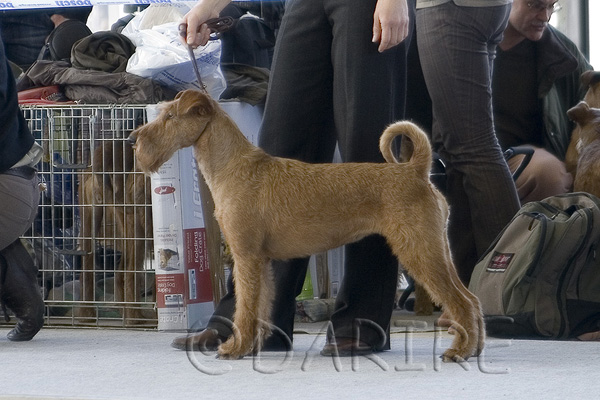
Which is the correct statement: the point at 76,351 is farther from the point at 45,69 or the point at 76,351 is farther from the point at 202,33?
the point at 45,69

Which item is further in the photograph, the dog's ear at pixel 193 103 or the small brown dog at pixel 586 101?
the small brown dog at pixel 586 101

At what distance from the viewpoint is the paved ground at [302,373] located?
2.21m

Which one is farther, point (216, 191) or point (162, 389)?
point (216, 191)

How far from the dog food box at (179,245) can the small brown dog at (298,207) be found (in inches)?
36.4

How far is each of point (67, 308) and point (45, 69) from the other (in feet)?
3.34

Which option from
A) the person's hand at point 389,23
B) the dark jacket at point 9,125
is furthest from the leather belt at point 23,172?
the person's hand at point 389,23

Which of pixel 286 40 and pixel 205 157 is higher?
pixel 286 40

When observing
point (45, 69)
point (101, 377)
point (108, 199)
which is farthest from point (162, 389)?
point (45, 69)

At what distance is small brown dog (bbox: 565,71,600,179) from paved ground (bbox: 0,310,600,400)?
1231 mm

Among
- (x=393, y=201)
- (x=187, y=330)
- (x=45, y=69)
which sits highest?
(x=45, y=69)

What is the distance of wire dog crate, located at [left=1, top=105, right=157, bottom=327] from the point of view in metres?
3.70

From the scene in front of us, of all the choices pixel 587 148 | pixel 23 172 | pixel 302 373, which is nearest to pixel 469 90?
pixel 587 148

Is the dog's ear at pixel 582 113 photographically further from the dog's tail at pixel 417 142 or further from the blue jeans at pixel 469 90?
the dog's tail at pixel 417 142

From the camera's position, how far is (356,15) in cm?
269
